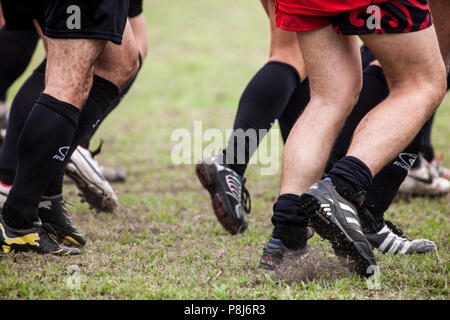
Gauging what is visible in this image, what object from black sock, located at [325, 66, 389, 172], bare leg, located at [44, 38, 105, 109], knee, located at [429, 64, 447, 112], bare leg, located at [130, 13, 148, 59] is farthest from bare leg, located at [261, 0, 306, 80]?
bare leg, located at [44, 38, 105, 109]

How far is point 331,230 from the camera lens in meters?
1.74

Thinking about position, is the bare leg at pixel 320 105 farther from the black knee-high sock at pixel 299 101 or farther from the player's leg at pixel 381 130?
the black knee-high sock at pixel 299 101

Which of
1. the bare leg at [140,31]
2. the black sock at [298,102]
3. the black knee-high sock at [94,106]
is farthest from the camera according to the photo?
the bare leg at [140,31]

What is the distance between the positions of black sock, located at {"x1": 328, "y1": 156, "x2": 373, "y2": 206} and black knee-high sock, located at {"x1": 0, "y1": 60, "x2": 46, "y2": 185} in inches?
53.3

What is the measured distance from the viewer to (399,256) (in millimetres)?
2209

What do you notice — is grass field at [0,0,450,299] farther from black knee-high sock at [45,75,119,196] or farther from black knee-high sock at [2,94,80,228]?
black knee-high sock at [45,75,119,196]

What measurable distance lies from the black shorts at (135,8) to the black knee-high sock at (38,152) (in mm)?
971

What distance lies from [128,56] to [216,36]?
995 centimetres

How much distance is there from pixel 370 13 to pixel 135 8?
1.44 metres

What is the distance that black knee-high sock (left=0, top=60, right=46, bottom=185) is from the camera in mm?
2330

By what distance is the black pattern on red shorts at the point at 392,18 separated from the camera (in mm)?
1766

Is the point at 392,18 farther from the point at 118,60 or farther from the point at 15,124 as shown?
the point at 15,124

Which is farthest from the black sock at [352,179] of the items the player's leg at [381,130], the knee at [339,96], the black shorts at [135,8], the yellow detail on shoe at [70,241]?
the black shorts at [135,8]
